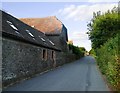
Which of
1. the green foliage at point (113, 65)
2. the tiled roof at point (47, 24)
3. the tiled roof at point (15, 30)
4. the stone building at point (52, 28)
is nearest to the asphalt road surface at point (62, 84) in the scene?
the green foliage at point (113, 65)

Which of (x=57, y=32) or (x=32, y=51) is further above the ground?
(x=57, y=32)

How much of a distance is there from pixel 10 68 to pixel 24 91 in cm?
302

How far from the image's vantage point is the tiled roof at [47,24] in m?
46.5

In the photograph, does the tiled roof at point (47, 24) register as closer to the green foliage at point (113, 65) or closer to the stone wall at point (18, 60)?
the stone wall at point (18, 60)

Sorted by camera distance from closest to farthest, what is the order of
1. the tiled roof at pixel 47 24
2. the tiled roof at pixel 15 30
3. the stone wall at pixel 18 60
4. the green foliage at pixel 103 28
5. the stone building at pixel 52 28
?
the stone wall at pixel 18 60
the tiled roof at pixel 15 30
the green foliage at pixel 103 28
the stone building at pixel 52 28
the tiled roof at pixel 47 24

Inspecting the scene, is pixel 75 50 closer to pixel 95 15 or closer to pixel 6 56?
pixel 95 15

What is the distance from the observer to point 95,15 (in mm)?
39656

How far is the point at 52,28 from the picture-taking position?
4731 cm

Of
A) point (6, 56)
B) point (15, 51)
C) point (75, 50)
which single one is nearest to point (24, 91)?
point (6, 56)

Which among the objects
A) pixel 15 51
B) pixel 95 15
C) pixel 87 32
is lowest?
pixel 15 51

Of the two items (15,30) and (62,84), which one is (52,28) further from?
(62,84)

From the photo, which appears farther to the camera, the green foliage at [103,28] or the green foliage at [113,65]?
the green foliage at [103,28]

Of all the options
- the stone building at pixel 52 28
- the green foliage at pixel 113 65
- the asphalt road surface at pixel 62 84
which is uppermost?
the stone building at pixel 52 28

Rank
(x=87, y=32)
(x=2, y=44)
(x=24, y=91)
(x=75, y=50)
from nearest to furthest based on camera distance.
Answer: (x=24, y=91), (x=2, y=44), (x=87, y=32), (x=75, y=50)
